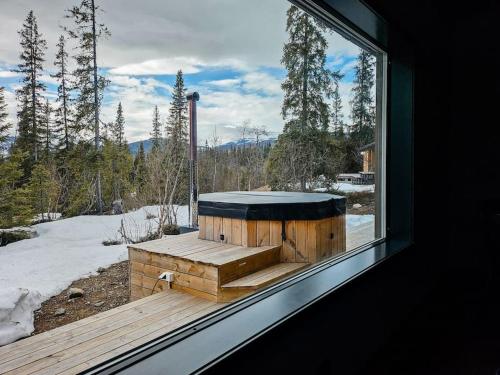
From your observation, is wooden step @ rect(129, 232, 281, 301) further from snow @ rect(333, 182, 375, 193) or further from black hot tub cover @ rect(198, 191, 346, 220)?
snow @ rect(333, 182, 375, 193)

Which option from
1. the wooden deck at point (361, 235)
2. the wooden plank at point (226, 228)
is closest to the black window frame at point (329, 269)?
the wooden deck at point (361, 235)

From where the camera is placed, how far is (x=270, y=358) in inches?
49.1

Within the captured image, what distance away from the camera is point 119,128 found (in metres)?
1.76

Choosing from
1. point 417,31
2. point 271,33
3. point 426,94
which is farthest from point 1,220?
point 426,94

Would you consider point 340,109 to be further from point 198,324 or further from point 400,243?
point 198,324

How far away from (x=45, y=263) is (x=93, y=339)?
411 mm

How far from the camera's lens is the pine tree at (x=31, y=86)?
1.28 m

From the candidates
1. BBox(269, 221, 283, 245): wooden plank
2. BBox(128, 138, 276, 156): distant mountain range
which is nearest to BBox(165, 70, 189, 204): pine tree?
BBox(128, 138, 276, 156): distant mountain range

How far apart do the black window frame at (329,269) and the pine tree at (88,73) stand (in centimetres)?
83

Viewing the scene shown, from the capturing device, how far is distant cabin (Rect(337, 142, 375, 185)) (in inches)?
116

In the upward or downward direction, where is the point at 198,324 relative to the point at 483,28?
downward

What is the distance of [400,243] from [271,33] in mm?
1900

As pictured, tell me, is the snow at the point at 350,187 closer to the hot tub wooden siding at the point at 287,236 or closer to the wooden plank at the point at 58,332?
the hot tub wooden siding at the point at 287,236

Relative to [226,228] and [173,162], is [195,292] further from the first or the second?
[173,162]
